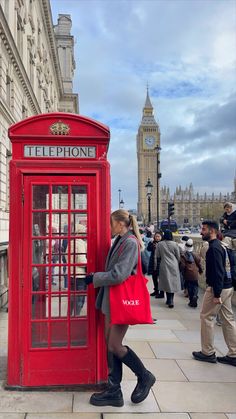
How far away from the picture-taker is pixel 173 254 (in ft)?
30.6

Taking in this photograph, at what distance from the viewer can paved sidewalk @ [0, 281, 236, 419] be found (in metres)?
3.86

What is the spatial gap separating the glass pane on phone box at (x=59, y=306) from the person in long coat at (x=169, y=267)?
4.96 meters

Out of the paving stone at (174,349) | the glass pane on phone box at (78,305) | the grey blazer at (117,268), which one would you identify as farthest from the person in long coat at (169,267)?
the grey blazer at (117,268)

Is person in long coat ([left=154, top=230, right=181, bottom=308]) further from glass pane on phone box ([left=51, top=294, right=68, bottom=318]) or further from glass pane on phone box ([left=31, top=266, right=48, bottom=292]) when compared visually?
glass pane on phone box ([left=31, top=266, right=48, bottom=292])

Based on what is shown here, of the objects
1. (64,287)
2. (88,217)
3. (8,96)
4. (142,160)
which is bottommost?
(64,287)

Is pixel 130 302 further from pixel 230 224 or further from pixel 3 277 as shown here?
pixel 3 277

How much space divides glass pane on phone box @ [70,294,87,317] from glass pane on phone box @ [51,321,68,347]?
155mm

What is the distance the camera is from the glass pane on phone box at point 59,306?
14.3 feet

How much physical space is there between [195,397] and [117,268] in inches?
67.4

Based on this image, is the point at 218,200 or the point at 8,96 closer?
the point at 8,96

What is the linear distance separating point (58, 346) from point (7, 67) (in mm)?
19712

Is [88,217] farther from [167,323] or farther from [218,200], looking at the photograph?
[218,200]

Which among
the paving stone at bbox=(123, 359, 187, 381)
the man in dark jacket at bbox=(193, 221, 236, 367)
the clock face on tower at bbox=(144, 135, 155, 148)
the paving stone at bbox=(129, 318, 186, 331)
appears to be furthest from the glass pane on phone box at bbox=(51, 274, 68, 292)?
the clock face on tower at bbox=(144, 135, 155, 148)

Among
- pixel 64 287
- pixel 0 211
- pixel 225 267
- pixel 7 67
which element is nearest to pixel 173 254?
pixel 225 267
